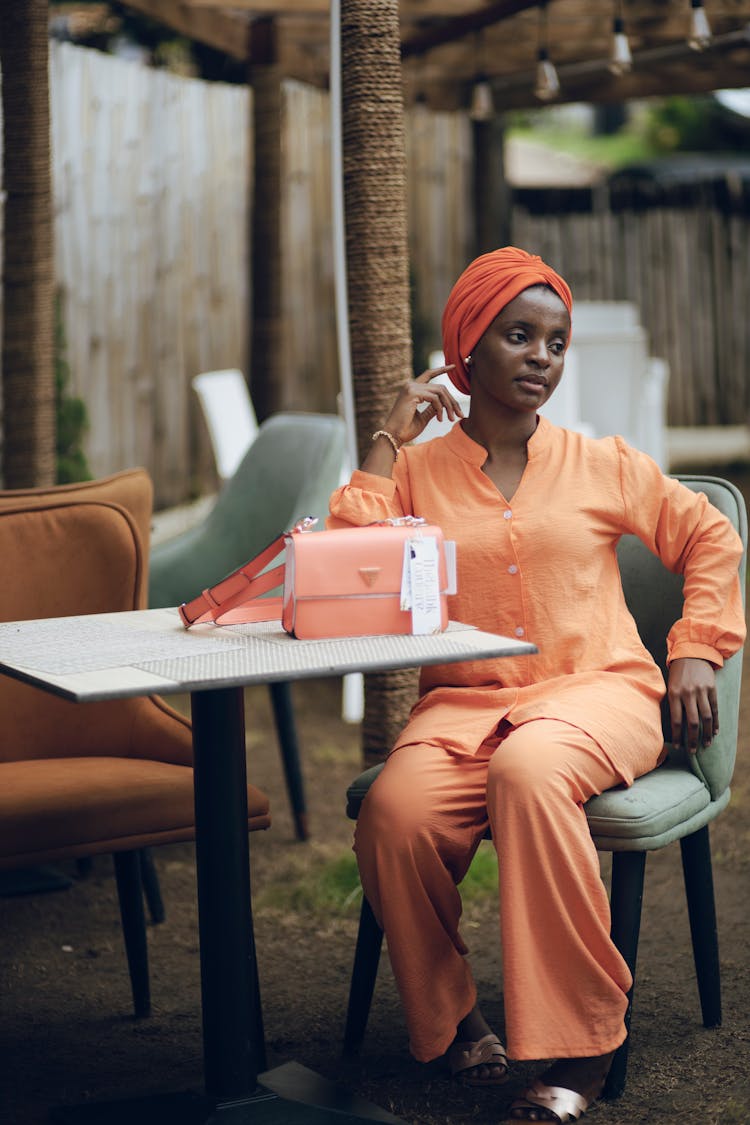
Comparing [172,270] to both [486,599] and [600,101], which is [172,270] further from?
[486,599]

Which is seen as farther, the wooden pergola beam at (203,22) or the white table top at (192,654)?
the wooden pergola beam at (203,22)

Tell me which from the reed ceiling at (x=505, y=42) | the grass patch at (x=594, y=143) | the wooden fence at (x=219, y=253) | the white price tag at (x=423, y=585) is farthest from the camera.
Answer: the grass patch at (x=594, y=143)

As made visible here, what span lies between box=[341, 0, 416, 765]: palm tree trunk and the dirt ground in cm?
59

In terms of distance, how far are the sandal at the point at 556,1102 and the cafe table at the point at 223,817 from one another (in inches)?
9.4

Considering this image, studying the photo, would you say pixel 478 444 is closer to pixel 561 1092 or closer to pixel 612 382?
pixel 561 1092

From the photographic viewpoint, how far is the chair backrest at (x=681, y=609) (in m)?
2.99

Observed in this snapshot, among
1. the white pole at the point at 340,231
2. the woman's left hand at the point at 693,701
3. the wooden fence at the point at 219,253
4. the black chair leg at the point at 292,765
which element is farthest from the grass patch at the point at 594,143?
the woman's left hand at the point at 693,701

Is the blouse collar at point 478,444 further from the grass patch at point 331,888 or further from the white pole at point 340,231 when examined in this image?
the grass patch at point 331,888

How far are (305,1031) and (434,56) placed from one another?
20.9 ft

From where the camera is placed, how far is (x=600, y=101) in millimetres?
9273

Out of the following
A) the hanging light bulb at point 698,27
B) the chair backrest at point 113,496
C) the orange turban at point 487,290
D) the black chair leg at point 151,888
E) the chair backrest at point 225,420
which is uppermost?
the hanging light bulb at point 698,27

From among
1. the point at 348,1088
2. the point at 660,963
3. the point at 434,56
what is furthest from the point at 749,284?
the point at 348,1088

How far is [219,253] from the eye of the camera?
8.91 metres

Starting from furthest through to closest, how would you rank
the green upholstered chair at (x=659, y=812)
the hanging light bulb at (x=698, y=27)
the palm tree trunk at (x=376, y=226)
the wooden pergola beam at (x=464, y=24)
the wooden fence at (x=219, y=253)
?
1. the wooden fence at (x=219, y=253)
2. the wooden pergola beam at (x=464, y=24)
3. the hanging light bulb at (x=698, y=27)
4. the palm tree trunk at (x=376, y=226)
5. the green upholstered chair at (x=659, y=812)
